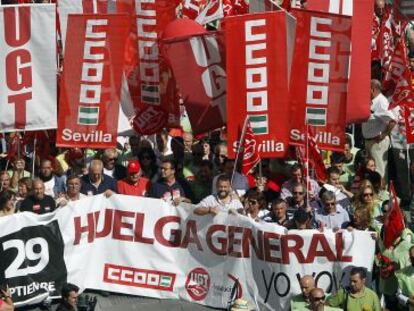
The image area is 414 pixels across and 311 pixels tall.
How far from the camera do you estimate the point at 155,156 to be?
21.0 meters

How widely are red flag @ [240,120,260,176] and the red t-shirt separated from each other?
1.23 m

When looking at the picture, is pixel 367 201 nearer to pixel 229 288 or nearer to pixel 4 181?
pixel 229 288

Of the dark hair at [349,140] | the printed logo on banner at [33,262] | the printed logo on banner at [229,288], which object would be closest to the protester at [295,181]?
the printed logo on banner at [229,288]

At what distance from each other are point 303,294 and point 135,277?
226cm

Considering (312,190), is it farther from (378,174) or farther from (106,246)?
(106,246)

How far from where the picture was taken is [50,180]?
66.2ft

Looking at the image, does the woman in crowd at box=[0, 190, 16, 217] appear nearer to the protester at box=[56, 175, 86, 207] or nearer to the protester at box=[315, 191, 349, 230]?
the protester at box=[56, 175, 86, 207]

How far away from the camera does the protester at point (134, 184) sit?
776 inches

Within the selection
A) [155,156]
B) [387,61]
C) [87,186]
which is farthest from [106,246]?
[387,61]

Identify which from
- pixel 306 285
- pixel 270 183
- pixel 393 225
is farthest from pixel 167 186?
pixel 393 225

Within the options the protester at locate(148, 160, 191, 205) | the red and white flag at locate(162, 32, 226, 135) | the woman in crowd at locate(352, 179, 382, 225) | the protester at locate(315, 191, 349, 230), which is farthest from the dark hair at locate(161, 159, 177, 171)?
the woman in crowd at locate(352, 179, 382, 225)

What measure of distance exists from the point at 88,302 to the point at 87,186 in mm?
2222

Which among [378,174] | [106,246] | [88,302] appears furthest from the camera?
[378,174]

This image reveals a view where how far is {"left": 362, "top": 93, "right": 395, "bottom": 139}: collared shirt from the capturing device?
70.5 ft
